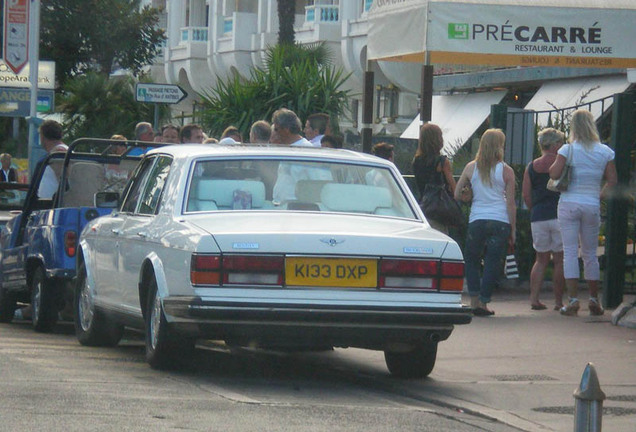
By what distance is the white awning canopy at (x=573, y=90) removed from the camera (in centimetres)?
2639

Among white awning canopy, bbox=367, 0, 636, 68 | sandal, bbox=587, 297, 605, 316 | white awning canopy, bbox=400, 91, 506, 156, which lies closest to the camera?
sandal, bbox=587, 297, 605, 316

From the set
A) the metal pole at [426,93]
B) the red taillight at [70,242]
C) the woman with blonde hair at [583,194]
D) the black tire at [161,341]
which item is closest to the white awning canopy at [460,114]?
the metal pole at [426,93]

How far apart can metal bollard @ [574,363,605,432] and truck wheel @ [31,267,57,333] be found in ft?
25.8

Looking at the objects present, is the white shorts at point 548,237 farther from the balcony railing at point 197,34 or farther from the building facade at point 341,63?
the balcony railing at point 197,34

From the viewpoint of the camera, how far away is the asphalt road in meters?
7.34

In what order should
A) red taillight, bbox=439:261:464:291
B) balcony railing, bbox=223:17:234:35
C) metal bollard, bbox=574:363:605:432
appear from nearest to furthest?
metal bollard, bbox=574:363:605:432
red taillight, bbox=439:261:464:291
balcony railing, bbox=223:17:234:35

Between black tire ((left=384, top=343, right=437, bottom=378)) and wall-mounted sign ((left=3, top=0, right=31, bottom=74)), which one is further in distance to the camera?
wall-mounted sign ((left=3, top=0, right=31, bottom=74))

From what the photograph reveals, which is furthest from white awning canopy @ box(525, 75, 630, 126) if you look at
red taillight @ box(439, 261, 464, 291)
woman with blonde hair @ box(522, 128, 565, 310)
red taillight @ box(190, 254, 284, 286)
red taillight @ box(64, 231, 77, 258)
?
red taillight @ box(190, 254, 284, 286)

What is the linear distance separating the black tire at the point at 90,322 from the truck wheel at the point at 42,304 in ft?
3.35

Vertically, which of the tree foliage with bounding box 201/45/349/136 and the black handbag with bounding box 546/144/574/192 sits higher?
the tree foliage with bounding box 201/45/349/136

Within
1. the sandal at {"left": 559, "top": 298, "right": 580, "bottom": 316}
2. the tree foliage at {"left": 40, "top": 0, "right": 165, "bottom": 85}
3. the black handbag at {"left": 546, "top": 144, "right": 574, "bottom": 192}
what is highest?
the tree foliage at {"left": 40, "top": 0, "right": 165, "bottom": 85}

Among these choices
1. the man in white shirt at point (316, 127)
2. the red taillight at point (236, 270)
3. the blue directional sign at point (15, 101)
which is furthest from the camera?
the blue directional sign at point (15, 101)

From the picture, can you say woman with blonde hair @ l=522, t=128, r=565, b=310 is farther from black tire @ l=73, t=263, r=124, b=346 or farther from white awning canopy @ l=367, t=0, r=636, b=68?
black tire @ l=73, t=263, r=124, b=346

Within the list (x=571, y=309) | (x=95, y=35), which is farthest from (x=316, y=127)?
(x=95, y=35)
